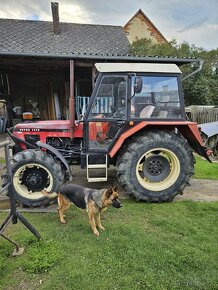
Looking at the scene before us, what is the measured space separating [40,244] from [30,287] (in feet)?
1.90

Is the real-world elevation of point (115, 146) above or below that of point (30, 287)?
above

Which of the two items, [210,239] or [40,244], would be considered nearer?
[40,244]

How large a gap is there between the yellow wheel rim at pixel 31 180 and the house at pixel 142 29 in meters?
15.6

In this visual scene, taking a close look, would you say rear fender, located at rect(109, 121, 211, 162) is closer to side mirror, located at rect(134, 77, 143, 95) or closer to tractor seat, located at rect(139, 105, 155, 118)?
tractor seat, located at rect(139, 105, 155, 118)

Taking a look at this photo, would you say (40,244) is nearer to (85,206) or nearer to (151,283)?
(85,206)

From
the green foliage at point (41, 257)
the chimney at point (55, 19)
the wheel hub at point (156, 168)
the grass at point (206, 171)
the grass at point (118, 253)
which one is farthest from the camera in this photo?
the chimney at point (55, 19)

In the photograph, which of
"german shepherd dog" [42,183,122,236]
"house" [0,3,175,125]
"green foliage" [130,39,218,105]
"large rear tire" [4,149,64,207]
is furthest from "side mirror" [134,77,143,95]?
"green foliage" [130,39,218,105]

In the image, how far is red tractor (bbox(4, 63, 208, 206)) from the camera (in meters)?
3.70

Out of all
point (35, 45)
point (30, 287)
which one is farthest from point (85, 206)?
point (35, 45)

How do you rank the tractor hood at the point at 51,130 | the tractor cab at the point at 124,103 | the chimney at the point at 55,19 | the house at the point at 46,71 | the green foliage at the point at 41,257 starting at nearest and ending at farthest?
the green foliage at the point at 41,257 → the tractor cab at the point at 124,103 → the tractor hood at the point at 51,130 → the house at the point at 46,71 → the chimney at the point at 55,19

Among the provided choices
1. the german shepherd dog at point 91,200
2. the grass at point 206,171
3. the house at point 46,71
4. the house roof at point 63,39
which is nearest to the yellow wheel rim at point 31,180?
the german shepherd dog at point 91,200

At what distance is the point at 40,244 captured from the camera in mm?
2711

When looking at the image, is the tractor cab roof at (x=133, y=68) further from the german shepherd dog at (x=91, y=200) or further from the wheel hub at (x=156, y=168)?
the german shepherd dog at (x=91, y=200)

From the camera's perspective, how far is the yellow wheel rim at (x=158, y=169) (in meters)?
3.94
